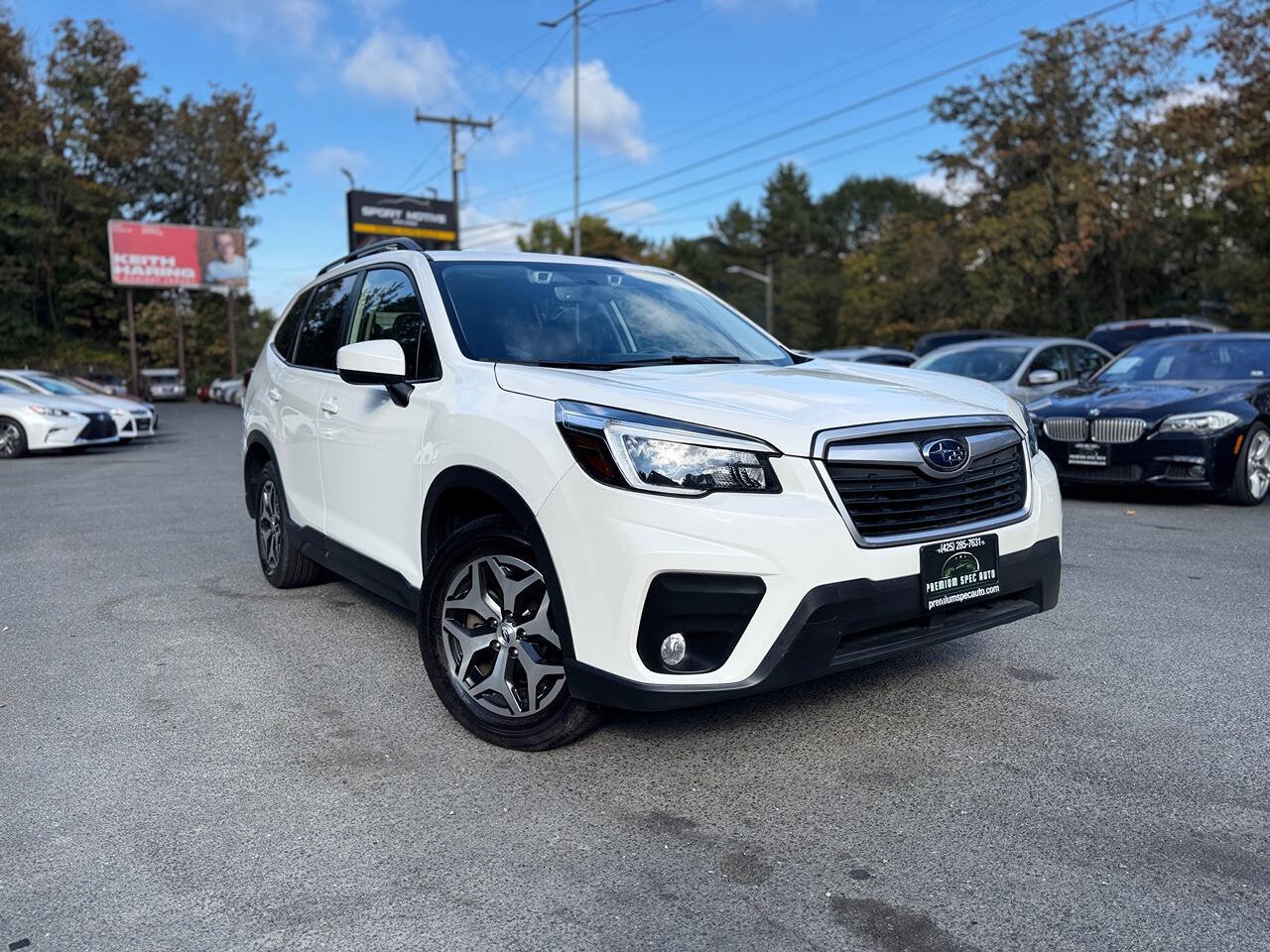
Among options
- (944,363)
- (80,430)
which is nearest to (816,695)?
(944,363)

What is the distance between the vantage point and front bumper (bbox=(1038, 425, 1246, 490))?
8641 millimetres

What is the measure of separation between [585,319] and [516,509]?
4.32 ft

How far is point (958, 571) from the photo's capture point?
3383 millimetres

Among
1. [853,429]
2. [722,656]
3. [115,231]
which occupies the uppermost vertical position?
[115,231]

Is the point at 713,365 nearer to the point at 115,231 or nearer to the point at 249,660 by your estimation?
the point at 249,660

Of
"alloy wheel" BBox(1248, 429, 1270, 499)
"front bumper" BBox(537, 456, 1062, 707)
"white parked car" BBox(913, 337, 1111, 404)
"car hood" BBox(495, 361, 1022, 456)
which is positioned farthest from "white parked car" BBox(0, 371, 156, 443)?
"front bumper" BBox(537, 456, 1062, 707)

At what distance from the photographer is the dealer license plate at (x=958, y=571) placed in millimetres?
3287

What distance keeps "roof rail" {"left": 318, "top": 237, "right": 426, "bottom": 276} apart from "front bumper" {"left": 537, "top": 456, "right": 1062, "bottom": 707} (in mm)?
1995

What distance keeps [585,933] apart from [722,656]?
2.93 ft

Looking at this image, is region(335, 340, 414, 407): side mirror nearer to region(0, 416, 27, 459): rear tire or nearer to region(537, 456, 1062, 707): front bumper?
region(537, 456, 1062, 707): front bumper

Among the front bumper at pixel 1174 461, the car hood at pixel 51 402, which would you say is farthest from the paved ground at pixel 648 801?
the car hood at pixel 51 402

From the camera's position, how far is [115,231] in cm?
4903

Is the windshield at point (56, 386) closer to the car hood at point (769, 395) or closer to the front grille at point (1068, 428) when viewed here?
the front grille at point (1068, 428)

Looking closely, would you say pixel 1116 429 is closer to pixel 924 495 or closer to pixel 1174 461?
pixel 1174 461
